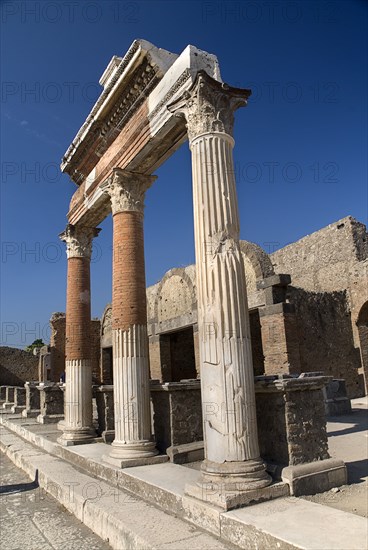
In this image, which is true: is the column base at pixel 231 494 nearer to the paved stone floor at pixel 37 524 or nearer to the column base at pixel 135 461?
the paved stone floor at pixel 37 524

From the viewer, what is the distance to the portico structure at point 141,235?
422 centimetres

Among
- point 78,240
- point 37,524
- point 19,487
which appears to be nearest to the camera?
point 37,524

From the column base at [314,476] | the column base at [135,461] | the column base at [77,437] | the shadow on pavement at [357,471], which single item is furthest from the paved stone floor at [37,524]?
the shadow on pavement at [357,471]

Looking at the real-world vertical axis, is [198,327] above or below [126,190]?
below

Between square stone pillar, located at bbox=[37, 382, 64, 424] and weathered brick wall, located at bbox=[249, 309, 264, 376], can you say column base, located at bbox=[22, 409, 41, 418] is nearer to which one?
square stone pillar, located at bbox=[37, 382, 64, 424]

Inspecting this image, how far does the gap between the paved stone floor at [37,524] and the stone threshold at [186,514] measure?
118 millimetres

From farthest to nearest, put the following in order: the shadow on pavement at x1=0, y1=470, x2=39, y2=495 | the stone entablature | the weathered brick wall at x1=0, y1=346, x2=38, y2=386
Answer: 1. the weathered brick wall at x1=0, y1=346, x2=38, y2=386
2. the shadow on pavement at x1=0, y1=470, x2=39, y2=495
3. the stone entablature

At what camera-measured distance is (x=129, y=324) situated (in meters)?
6.59

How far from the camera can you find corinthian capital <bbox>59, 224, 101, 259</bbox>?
9.45 metres

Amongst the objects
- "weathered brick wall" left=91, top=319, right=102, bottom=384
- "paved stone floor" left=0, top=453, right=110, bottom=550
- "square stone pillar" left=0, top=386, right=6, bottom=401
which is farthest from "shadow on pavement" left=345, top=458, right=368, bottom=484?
"square stone pillar" left=0, top=386, right=6, bottom=401

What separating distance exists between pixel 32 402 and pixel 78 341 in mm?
6003

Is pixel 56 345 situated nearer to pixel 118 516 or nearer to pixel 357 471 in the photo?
pixel 357 471

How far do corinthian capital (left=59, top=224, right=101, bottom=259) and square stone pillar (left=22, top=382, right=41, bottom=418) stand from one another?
5.90 metres

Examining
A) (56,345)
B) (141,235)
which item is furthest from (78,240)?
(56,345)
